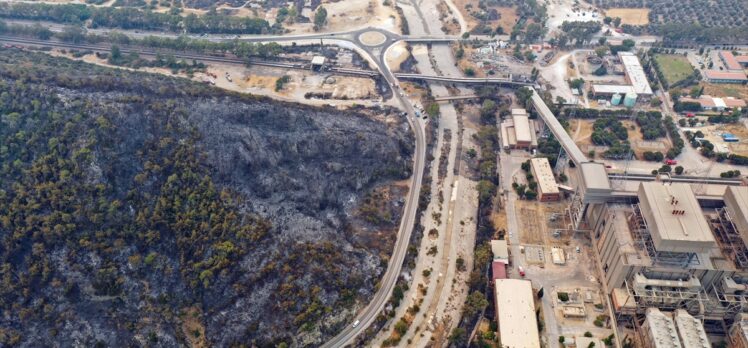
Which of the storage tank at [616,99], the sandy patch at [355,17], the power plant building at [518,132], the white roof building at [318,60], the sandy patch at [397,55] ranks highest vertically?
the sandy patch at [355,17]

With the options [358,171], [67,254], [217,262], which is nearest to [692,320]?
[358,171]

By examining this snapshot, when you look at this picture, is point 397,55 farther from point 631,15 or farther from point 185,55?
point 631,15

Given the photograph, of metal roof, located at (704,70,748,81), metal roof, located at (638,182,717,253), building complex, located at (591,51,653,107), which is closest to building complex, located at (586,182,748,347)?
metal roof, located at (638,182,717,253)

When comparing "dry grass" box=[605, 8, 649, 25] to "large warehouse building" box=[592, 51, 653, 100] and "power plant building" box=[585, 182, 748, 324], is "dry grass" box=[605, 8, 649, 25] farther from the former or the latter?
"power plant building" box=[585, 182, 748, 324]

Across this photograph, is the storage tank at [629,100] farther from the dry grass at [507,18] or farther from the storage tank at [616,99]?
the dry grass at [507,18]

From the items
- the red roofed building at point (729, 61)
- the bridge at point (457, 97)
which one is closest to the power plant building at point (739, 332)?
the bridge at point (457, 97)

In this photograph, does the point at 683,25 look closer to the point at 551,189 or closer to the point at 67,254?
the point at 551,189

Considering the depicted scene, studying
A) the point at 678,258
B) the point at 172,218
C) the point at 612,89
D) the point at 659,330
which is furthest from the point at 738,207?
the point at 172,218

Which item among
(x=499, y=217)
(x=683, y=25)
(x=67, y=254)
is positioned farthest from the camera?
(x=683, y=25)
